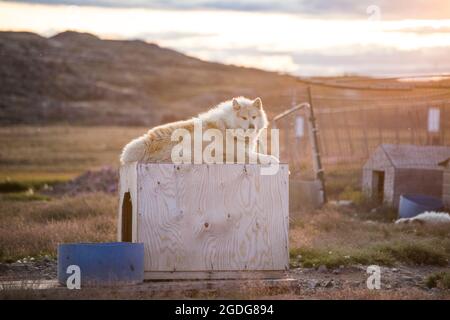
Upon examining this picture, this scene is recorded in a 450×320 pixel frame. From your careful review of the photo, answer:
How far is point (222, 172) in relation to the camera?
8516mm

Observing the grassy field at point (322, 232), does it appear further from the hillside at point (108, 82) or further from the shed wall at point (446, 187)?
the hillside at point (108, 82)

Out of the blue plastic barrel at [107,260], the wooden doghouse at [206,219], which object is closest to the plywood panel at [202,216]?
the wooden doghouse at [206,219]

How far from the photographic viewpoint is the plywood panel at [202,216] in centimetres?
847

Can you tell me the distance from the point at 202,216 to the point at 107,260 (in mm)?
1200

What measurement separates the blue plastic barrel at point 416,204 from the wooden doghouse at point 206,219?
7.26 meters

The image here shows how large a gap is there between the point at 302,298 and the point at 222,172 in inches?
68.6

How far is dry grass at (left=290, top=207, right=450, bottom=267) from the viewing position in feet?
36.3

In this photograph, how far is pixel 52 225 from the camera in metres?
13.5
